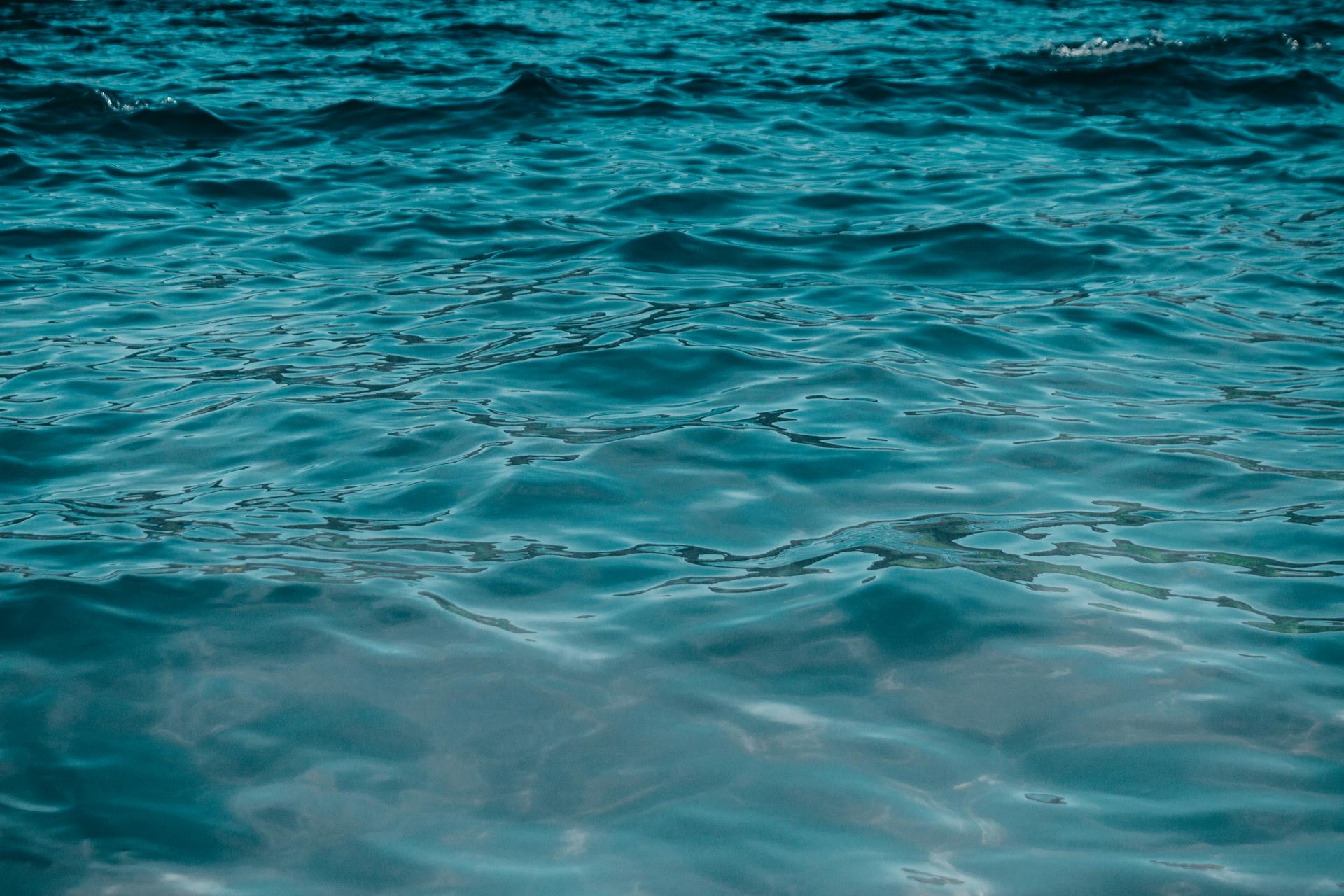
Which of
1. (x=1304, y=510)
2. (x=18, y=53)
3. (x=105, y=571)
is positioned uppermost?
(x=18, y=53)

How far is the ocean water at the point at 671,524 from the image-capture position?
2830mm

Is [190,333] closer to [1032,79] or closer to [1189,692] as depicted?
[1189,692]

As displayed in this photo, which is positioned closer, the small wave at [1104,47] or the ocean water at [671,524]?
the ocean water at [671,524]

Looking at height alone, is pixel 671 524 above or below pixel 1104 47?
below

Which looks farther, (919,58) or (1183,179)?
(919,58)

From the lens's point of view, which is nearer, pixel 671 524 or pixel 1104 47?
pixel 671 524

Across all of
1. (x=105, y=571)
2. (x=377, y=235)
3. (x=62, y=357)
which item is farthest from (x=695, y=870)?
(x=377, y=235)

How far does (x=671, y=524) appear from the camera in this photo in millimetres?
4223

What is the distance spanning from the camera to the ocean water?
2830mm

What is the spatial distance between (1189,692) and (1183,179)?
705 centimetres

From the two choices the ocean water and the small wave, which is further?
the small wave

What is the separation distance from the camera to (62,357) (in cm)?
588

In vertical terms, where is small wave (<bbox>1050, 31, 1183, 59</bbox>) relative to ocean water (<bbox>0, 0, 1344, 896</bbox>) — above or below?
above

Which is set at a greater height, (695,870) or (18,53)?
(18,53)
